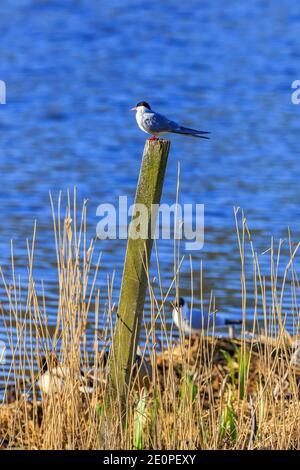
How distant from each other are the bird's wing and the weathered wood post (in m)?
0.48

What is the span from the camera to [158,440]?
17.7 ft

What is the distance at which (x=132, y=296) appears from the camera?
5.45m

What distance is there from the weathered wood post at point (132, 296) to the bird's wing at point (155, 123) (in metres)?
0.48

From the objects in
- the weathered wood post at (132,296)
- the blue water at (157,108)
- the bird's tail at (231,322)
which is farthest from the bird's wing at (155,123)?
the bird's tail at (231,322)

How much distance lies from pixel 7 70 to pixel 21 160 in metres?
6.82

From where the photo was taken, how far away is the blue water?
1121 centimetres

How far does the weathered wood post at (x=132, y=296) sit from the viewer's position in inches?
211
